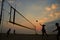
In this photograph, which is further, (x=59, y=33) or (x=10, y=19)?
(x=59, y=33)

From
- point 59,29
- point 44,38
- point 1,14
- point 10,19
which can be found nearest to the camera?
point 1,14

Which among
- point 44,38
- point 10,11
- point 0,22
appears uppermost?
point 10,11

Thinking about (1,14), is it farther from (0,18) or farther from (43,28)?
(43,28)

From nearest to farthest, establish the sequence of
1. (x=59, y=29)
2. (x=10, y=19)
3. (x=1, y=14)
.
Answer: (x=1, y=14) < (x=10, y=19) < (x=59, y=29)

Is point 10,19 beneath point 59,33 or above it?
above

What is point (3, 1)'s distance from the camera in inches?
527

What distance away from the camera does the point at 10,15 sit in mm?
14555

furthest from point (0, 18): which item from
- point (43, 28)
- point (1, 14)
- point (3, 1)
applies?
point (43, 28)

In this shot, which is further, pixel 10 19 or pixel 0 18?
pixel 10 19

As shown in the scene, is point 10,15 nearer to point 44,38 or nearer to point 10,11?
point 10,11

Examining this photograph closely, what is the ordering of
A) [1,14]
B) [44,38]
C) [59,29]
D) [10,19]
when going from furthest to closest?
[44,38]
[59,29]
[10,19]
[1,14]

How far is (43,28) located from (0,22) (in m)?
→ 6.59

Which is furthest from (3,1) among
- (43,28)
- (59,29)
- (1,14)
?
(43,28)

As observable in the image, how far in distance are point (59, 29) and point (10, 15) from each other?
478 centimetres
